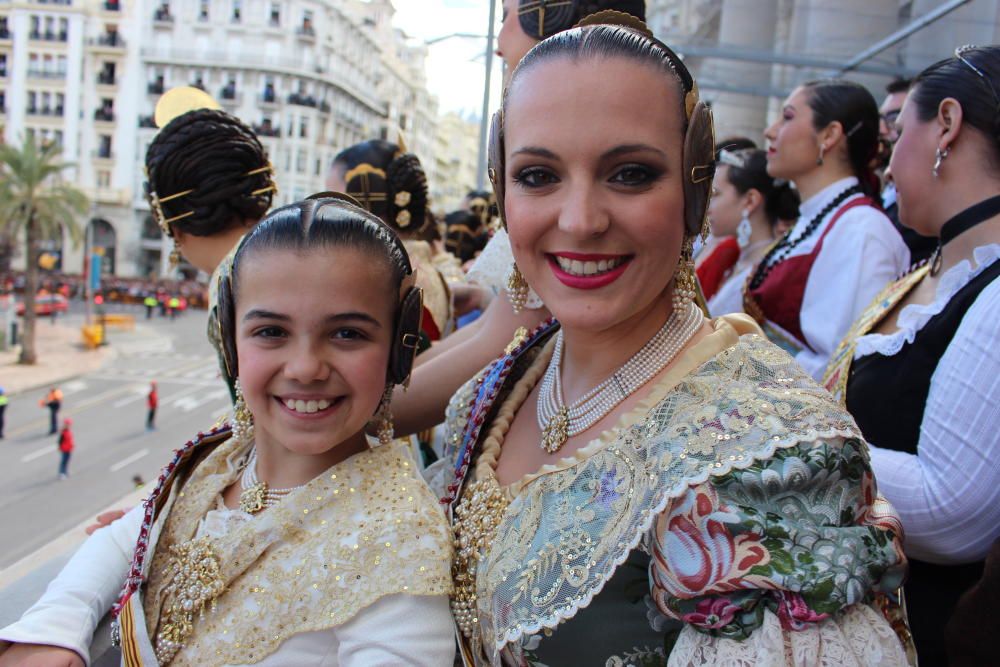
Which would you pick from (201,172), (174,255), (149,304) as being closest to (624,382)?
(201,172)

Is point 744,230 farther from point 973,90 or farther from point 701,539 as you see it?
point 701,539

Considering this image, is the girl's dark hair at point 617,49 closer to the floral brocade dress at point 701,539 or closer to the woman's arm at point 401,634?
the floral brocade dress at point 701,539

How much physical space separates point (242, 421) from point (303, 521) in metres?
0.42

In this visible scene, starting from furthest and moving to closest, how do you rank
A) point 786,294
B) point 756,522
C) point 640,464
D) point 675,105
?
point 786,294
point 675,105
point 640,464
point 756,522

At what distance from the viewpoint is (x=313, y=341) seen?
1952 mm

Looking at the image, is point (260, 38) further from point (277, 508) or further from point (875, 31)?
point (277, 508)

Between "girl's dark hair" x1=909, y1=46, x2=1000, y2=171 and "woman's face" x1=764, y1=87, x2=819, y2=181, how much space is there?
1543 millimetres

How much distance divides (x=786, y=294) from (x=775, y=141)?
2.48 ft

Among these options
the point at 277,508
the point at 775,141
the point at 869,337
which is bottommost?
the point at 277,508

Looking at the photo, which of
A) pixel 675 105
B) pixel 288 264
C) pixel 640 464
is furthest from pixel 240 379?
pixel 675 105

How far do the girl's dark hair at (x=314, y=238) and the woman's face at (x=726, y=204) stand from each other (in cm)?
374

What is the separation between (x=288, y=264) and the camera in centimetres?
197

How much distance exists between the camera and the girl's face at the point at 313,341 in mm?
1953

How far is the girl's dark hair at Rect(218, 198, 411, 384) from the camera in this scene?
2.00 meters
